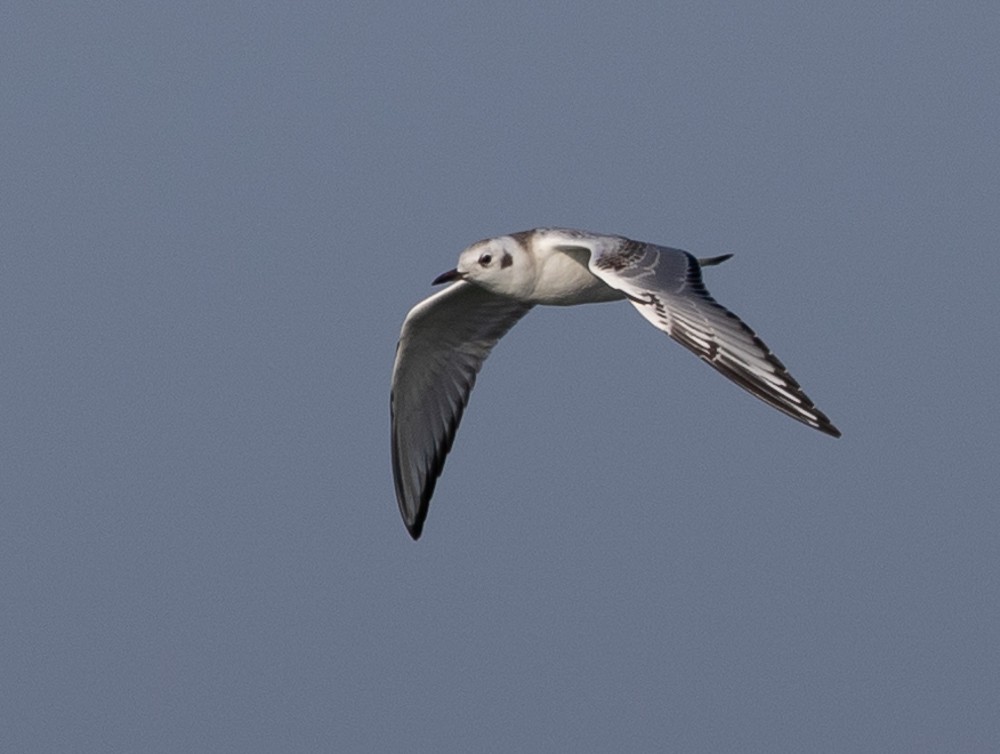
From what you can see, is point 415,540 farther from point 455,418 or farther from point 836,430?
point 836,430

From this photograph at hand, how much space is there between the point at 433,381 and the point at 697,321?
4.95m

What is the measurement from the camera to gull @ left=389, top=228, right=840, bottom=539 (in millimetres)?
12438

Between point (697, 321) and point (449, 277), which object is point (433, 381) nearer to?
point (449, 277)

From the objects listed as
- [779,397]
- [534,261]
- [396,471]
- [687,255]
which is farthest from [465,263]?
[779,397]

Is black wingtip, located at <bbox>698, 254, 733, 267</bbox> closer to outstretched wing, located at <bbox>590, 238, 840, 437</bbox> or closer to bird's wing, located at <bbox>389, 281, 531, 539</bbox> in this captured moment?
bird's wing, located at <bbox>389, 281, 531, 539</bbox>

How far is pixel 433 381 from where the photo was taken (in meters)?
17.3

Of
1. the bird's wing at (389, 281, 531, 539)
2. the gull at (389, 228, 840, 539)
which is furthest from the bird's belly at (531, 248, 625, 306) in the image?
the bird's wing at (389, 281, 531, 539)

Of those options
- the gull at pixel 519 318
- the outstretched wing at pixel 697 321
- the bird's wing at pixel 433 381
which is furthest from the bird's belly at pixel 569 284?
the bird's wing at pixel 433 381

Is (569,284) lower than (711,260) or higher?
lower

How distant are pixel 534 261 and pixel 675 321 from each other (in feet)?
8.67

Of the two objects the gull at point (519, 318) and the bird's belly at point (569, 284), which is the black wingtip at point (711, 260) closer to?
the gull at point (519, 318)

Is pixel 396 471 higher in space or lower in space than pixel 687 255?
lower

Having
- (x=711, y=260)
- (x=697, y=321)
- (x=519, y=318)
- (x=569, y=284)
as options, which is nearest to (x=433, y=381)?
(x=519, y=318)

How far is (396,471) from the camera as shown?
17453mm
